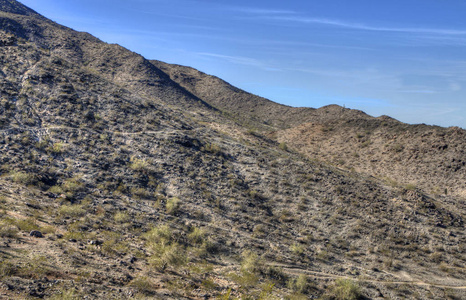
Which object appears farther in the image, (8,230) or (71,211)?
(71,211)

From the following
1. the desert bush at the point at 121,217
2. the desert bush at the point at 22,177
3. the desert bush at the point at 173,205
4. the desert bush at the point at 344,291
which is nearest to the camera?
the desert bush at the point at 344,291

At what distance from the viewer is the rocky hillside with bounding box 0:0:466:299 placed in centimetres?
1185

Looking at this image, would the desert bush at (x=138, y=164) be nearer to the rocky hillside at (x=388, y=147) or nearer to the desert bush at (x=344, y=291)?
the desert bush at (x=344, y=291)

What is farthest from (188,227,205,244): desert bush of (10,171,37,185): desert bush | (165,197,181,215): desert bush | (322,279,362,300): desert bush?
(10,171,37,185): desert bush

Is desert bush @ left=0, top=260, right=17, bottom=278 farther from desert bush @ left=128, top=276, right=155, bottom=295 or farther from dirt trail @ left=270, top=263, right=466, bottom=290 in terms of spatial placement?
dirt trail @ left=270, top=263, right=466, bottom=290

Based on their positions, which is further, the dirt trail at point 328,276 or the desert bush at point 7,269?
the dirt trail at point 328,276

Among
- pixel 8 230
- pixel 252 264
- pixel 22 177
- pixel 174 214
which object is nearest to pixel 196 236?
pixel 174 214

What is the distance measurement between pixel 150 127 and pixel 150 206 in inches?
488

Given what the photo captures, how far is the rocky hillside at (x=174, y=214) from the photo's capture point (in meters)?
11.9

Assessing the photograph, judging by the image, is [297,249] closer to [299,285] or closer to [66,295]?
[299,285]

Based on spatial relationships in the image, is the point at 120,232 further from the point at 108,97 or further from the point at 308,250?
the point at 108,97

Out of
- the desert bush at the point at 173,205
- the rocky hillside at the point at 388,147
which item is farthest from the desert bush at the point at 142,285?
the rocky hillside at the point at 388,147

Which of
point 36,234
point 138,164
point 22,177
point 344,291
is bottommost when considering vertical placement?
point 344,291

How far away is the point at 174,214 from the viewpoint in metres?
18.9
